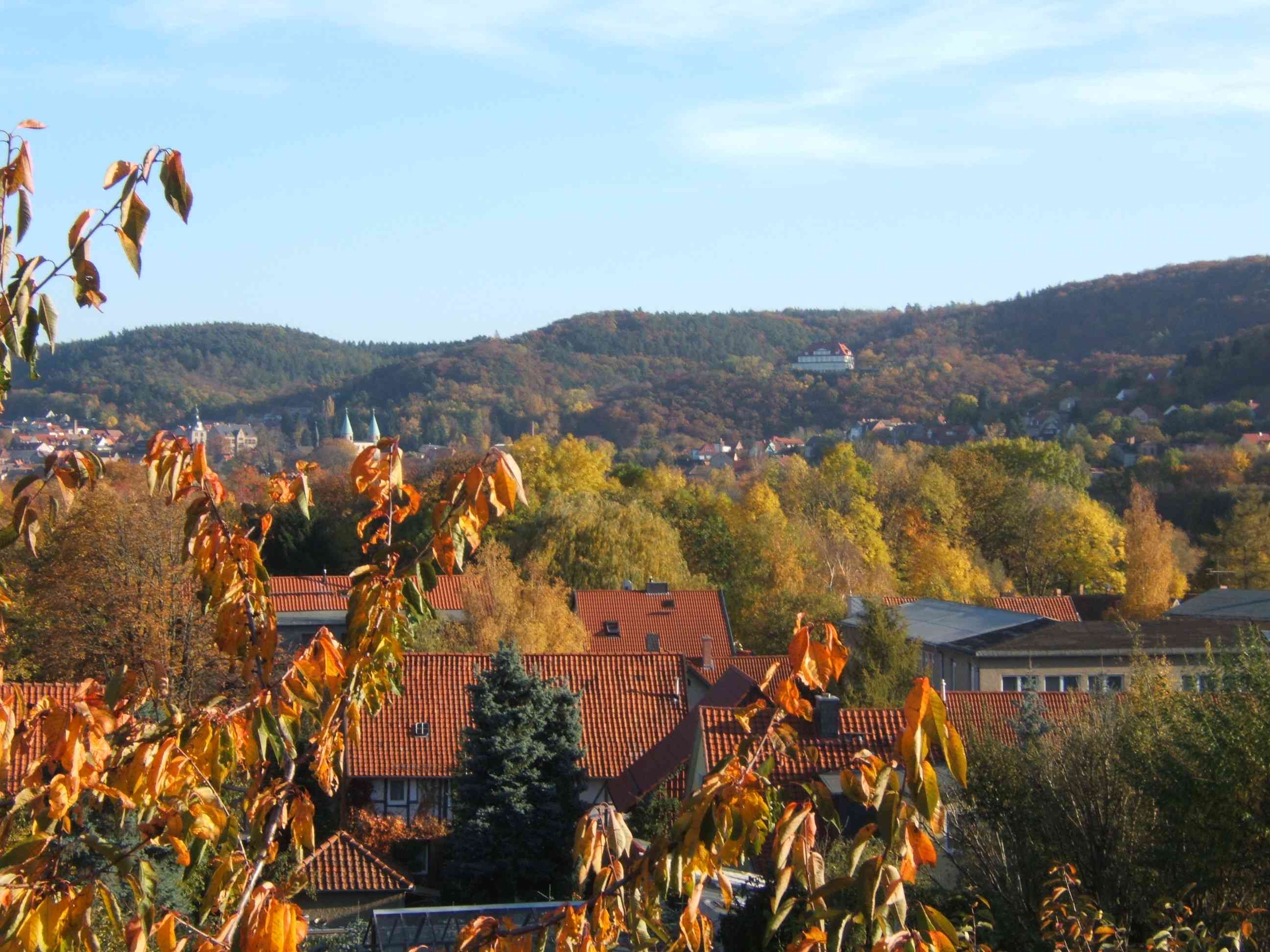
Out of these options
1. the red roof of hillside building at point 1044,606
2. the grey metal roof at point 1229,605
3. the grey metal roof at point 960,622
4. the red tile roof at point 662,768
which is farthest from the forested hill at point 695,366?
the red tile roof at point 662,768

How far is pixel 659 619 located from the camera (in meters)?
34.2

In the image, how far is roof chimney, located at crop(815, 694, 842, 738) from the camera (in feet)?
59.8

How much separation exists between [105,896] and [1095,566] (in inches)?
1983

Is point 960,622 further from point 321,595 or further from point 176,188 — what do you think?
point 176,188

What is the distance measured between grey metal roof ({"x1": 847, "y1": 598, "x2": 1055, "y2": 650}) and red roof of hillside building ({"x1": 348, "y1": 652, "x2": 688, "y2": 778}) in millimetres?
6975

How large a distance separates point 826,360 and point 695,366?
20.2 meters

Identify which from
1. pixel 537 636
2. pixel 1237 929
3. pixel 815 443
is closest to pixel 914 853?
pixel 1237 929

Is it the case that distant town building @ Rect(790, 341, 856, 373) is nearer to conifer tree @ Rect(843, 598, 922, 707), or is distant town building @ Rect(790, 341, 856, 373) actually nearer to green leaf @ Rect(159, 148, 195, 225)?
conifer tree @ Rect(843, 598, 922, 707)

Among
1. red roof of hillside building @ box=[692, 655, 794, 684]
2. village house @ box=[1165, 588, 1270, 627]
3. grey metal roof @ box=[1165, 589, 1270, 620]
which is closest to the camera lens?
red roof of hillside building @ box=[692, 655, 794, 684]

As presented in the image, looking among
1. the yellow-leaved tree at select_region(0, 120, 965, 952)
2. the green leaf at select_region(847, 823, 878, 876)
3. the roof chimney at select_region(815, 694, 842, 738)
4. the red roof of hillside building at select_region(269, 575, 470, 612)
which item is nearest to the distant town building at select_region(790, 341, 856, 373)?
the red roof of hillside building at select_region(269, 575, 470, 612)

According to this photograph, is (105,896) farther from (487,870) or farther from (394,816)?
(394,816)

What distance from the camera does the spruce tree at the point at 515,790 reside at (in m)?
18.5

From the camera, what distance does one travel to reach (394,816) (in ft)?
70.3

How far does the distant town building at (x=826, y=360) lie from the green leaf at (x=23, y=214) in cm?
14599
